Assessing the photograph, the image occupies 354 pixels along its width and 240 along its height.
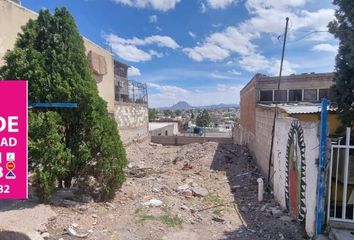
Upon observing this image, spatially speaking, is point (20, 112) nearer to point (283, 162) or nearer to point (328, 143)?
point (328, 143)

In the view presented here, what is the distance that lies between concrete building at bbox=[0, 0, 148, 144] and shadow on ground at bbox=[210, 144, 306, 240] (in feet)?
20.6

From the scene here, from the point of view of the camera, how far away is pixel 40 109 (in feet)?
21.7

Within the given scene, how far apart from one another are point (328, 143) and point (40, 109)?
5.52 m

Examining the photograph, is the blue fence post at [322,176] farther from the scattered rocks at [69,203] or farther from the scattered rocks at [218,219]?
the scattered rocks at [69,203]

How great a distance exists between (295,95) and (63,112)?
47.0 ft

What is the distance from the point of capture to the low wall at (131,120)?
61.1 feet

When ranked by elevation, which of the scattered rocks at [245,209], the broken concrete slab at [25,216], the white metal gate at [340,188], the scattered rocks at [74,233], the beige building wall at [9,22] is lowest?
the scattered rocks at [245,209]

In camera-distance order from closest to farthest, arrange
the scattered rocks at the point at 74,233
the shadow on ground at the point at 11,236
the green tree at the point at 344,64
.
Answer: the shadow on ground at the point at 11,236 < the scattered rocks at the point at 74,233 < the green tree at the point at 344,64

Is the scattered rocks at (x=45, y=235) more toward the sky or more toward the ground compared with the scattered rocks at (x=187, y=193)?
more toward the sky

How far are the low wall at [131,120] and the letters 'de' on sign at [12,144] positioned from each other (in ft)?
45.1

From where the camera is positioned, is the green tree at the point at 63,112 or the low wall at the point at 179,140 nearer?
the green tree at the point at 63,112

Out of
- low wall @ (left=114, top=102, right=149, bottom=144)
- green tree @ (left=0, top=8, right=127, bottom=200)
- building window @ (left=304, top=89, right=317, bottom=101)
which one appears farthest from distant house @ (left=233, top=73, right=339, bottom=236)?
low wall @ (left=114, top=102, right=149, bottom=144)

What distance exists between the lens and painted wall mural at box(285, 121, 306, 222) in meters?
Answer: 6.14

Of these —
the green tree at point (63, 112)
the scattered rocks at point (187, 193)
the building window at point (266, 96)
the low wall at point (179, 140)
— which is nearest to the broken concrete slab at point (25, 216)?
the green tree at point (63, 112)
